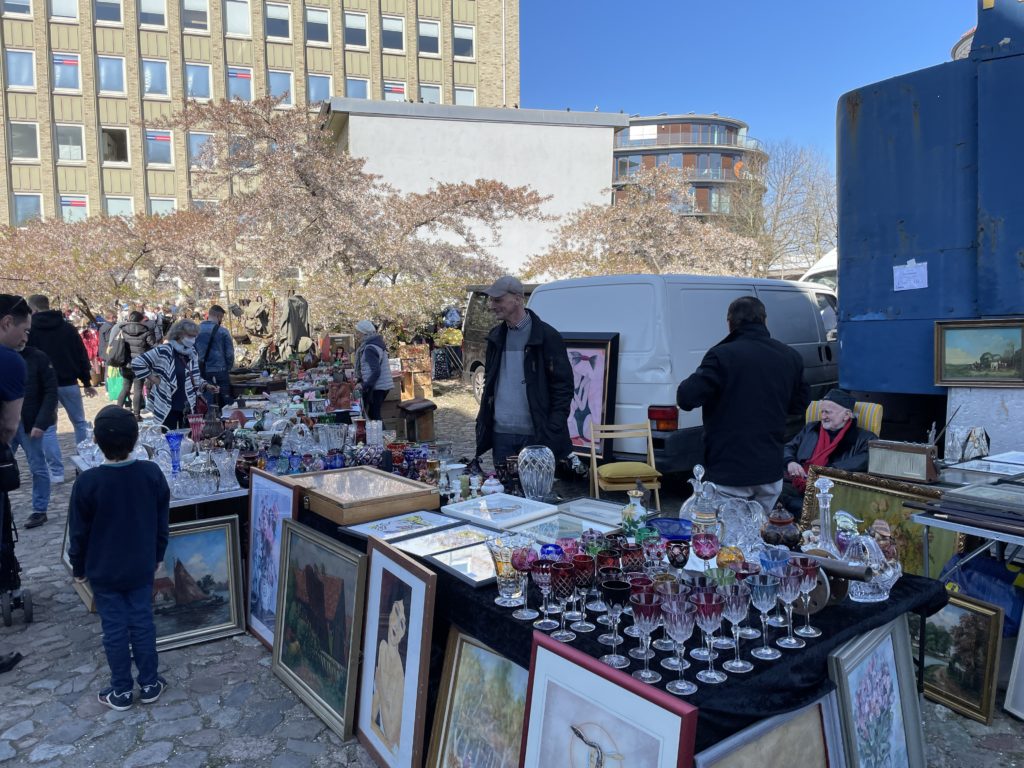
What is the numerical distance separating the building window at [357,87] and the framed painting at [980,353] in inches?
1326

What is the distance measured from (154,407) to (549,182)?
22.6 meters

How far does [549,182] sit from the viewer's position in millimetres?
27406

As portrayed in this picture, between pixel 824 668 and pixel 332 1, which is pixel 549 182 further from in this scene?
pixel 824 668

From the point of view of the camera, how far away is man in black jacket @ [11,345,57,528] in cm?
601

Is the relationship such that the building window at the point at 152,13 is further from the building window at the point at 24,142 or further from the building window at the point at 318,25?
the building window at the point at 24,142

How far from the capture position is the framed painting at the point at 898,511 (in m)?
3.69

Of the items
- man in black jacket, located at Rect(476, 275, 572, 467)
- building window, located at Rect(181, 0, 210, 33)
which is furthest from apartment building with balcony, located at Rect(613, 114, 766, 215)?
man in black jacket, located at Rect(476, 275, 572, 467)

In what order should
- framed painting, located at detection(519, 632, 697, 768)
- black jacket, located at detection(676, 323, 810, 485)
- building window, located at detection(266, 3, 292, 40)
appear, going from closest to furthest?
framed painting, located at detection(519, 632, 697, 768), black jacket, located at detection(676, 323, 810, 485), building window, located at detection(266, 3, 292, 40)

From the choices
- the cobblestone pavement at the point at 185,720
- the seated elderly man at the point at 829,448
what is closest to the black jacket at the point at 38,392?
the cobblestone pavement at the point at 185,720

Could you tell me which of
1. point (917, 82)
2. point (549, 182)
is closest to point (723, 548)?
point (917, 82)

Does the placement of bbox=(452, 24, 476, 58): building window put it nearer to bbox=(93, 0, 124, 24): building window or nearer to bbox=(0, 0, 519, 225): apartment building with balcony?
bbox=(0, 0, 519, 225): apartment building with balcony

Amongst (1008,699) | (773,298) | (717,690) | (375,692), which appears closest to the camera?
(717,690)

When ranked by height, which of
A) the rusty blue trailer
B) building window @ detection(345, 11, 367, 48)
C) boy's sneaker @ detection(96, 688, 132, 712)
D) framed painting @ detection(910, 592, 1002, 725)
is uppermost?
building window @ detection(345, 11, 367, 48)

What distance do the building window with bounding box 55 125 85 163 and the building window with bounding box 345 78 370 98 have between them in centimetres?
1159
